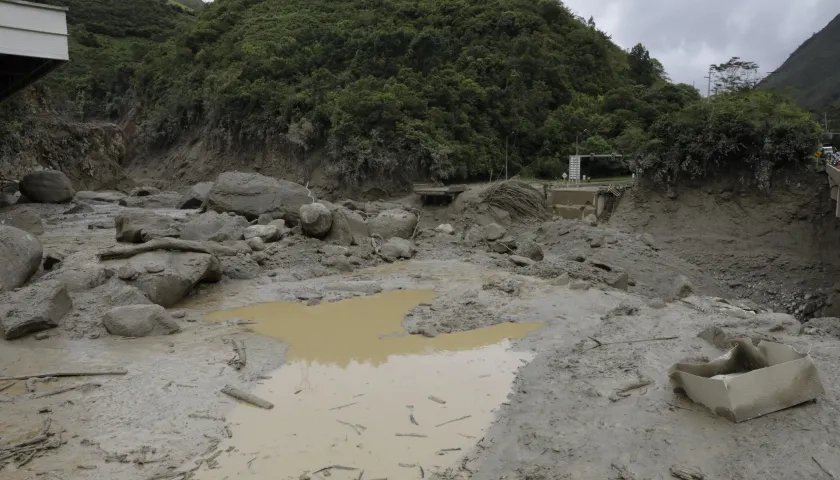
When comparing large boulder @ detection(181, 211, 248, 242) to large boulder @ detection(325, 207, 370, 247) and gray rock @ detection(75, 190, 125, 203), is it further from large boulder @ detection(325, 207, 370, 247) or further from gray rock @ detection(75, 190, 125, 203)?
gray rock @ detection(75, 190, 125, 203)

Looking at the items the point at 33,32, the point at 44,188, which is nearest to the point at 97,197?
the point at 44,188

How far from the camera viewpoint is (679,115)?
1881 centimetres

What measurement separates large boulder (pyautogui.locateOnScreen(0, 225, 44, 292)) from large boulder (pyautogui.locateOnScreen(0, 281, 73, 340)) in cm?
66

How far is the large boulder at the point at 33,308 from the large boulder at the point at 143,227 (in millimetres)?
4180

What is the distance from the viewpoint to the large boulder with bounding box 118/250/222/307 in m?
9.44

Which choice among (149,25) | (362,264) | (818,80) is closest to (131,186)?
(362,264)

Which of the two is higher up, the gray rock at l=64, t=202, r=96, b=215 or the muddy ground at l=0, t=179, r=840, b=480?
the gray rock at l=64, t=202, r=96, b=215

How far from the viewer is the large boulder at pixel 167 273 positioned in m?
9.44

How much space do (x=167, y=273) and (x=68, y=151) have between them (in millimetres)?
23032

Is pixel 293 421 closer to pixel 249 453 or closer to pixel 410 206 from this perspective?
pixel 249 453

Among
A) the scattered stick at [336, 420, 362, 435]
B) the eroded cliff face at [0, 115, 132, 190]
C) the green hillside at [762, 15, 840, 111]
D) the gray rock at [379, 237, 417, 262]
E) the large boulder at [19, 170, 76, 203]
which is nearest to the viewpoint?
the scattered stick at [336, 420, 362, 435]

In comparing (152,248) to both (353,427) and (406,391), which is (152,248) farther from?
(353,427)

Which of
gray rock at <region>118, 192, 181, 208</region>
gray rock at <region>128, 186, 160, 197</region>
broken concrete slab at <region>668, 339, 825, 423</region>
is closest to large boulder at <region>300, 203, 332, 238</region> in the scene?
broken concrete slab at <region>668, 339, 825, 423</region>

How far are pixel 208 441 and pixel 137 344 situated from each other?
124 inches
